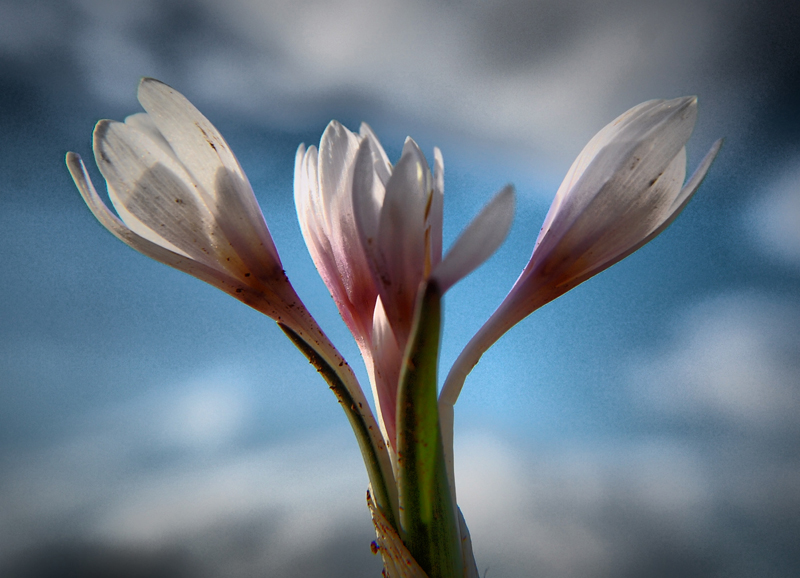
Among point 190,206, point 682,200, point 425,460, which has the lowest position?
point 425,460

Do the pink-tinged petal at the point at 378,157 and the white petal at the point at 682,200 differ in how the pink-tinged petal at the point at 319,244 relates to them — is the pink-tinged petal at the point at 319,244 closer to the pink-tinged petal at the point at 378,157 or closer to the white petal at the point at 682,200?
the pink-tinged petal at the point at 378,157

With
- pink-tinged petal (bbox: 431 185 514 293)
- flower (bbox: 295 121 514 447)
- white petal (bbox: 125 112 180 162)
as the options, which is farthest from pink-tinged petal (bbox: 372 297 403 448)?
white petal (bbox: 125 112 180 162)

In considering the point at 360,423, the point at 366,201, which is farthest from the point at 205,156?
the point at 360,423

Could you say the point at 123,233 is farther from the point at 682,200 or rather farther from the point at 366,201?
the point at 682,200

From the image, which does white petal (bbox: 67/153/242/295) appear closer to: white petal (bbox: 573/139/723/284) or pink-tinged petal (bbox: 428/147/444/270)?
pink-tinged petal (bbox: 428/147/444/270)

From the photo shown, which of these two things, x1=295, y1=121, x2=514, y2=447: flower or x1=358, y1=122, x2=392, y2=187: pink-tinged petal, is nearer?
x1=295, y1=121, x2=514, y2=447: flower

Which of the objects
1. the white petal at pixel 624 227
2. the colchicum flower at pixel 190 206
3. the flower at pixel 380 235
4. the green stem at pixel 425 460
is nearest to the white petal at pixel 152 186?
the colchicum flower at pixel 190 206

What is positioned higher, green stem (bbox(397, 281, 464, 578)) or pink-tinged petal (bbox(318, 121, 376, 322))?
pink-tinged petal (bbox(318, 121, 376, 322))

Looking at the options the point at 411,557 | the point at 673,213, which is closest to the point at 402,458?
the point at 411,557
